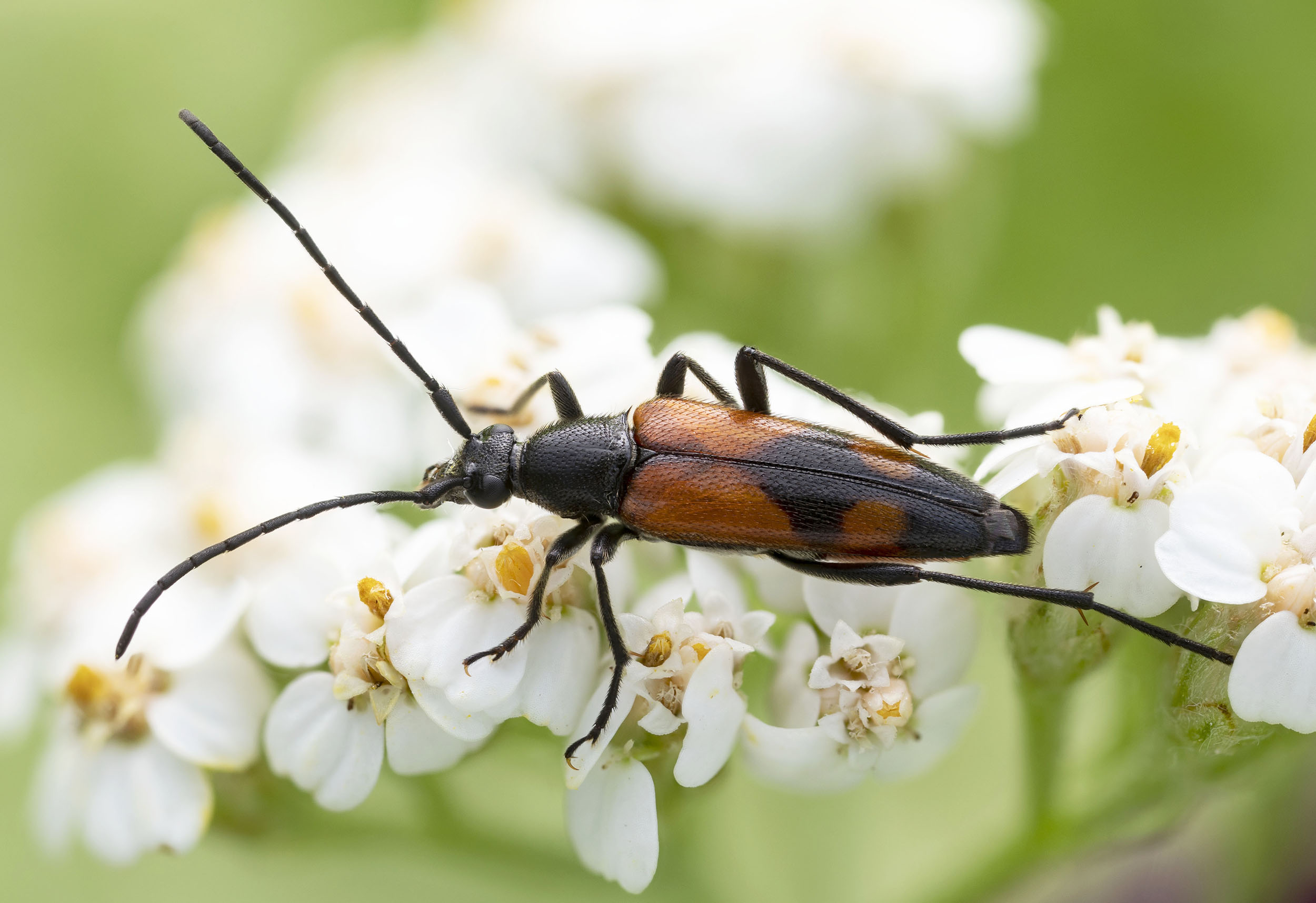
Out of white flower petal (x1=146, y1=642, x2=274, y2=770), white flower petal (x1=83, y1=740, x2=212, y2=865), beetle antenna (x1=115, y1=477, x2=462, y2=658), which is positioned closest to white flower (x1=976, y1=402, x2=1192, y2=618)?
beetle antenna (x1=115, y1=477, x2=462, y2=658)

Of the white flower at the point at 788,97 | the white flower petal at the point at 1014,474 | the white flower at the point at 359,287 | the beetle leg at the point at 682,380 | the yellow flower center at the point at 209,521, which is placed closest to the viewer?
the white flower petal at the point at 1014,474

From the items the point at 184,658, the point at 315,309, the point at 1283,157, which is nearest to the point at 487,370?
the point at 184,658

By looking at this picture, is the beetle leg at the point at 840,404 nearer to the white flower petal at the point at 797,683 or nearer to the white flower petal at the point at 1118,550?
the white flower petal at the point at 1118,550

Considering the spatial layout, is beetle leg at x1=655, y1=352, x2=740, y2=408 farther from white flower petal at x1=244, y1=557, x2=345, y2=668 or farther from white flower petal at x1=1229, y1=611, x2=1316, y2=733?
white flower petal at x1=1229, y1=611, x2=1316, y2=733

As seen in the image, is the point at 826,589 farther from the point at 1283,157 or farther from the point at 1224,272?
the point at 1283,157

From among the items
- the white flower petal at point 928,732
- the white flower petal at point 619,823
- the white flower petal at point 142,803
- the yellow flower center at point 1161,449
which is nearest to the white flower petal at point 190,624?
the white flower petal at point 142,803
